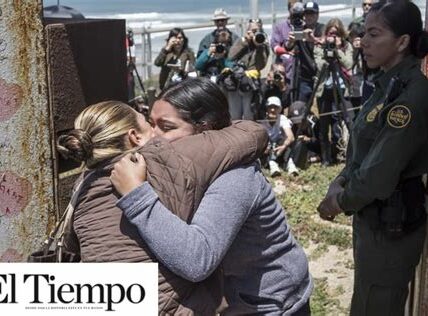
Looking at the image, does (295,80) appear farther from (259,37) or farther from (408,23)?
(408,23)

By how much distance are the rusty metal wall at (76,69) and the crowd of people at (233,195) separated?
1.70 feet

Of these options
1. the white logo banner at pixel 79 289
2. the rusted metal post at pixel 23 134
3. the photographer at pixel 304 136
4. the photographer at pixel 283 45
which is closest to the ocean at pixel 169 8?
the photographer at pixel 283 45

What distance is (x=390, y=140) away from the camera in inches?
106

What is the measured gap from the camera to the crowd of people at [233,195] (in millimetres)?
1903

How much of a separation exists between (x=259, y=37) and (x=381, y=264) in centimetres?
617

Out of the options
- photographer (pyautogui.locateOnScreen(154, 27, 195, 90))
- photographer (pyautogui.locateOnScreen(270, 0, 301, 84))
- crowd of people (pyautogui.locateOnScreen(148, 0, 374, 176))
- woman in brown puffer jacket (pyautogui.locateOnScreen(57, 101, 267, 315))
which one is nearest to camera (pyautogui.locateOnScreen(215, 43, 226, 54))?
crowd of people (pyautogui.locateOnScreen(148, 0, 374, 176))

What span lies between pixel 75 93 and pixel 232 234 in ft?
3.20

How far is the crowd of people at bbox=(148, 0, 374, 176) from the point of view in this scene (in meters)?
7.91

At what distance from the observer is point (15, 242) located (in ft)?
8.58

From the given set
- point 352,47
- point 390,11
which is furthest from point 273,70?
point 390,11

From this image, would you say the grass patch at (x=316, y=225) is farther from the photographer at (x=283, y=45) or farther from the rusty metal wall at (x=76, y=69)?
the rusty metal wall at (x=76, y=69)

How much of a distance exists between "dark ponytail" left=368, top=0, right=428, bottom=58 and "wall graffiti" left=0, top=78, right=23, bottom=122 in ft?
4.30

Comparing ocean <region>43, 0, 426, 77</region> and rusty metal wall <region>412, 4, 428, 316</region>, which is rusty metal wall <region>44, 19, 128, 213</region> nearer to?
rusty metal wall <region>412, 4, 428, 316</region>

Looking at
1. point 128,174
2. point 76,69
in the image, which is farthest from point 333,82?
point 128,174
